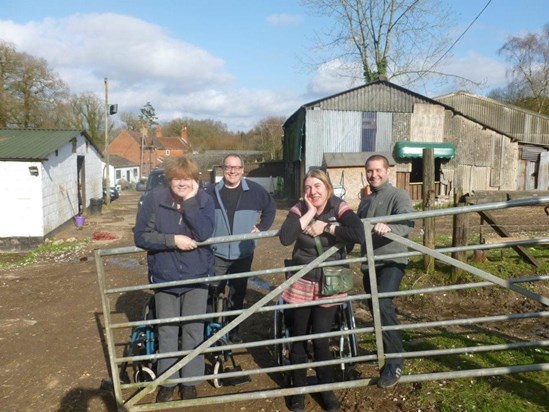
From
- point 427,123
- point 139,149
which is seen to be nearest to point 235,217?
point 427,123

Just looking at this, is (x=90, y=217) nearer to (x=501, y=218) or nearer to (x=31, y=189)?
(x=31, y=189)

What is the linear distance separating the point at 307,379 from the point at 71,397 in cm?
205

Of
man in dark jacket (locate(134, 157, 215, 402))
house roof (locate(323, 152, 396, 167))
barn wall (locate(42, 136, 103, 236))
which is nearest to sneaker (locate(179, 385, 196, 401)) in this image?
man in dark jacket (locate(134, 157, 215, 402))

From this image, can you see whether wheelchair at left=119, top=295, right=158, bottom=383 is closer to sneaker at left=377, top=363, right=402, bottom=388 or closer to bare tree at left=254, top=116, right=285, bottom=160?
sneaker at left=377, top=363, right=402, bottom=388

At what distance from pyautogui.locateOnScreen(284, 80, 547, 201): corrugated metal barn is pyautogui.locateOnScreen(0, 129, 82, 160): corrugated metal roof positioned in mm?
10785

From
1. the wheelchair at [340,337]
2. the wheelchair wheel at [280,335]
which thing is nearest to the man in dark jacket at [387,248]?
the wheelchair at [340,337]

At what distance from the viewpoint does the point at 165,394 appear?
136 inches

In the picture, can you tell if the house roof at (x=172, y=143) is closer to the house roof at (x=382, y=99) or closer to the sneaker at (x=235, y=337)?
the house roof at (x=382, y=99)

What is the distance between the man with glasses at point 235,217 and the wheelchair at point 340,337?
2.61 ft

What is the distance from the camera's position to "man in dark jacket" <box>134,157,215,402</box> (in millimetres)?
3422

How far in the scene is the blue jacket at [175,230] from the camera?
134 inches

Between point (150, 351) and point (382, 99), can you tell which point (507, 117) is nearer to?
point (382, 99)

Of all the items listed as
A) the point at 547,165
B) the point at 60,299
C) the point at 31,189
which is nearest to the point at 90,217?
the point at 31,189

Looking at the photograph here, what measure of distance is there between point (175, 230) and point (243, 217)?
1060mm
